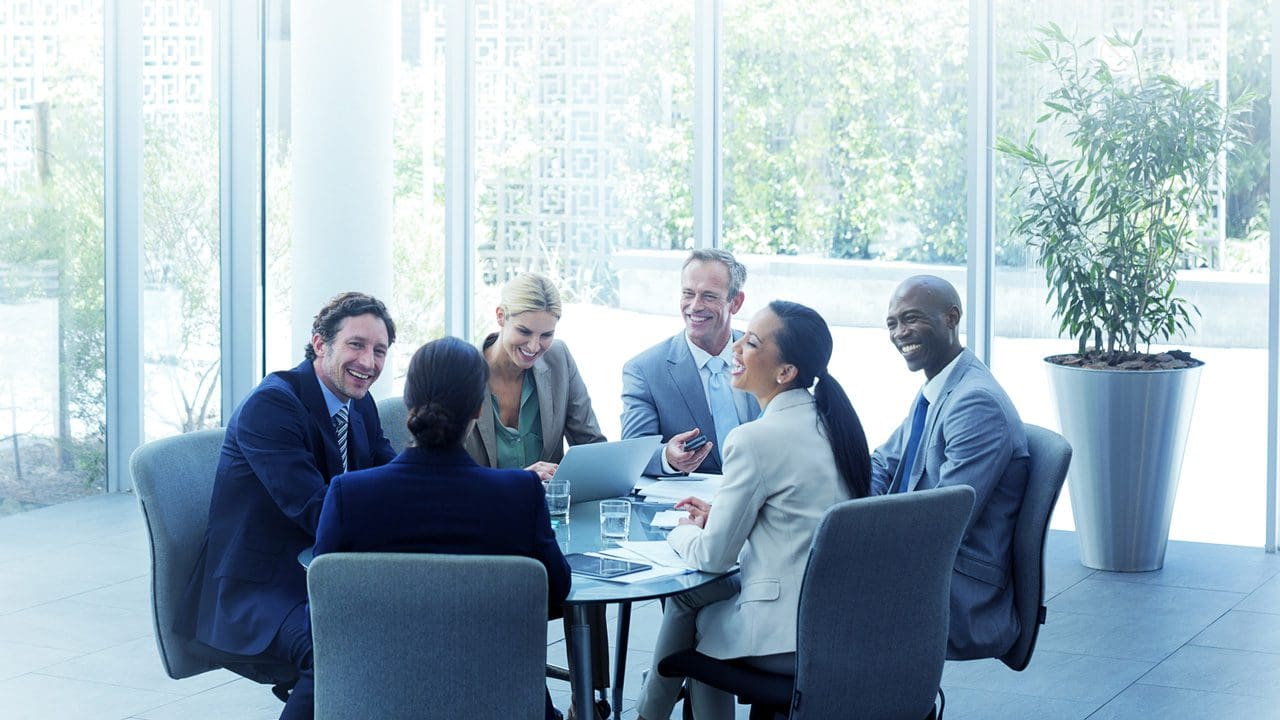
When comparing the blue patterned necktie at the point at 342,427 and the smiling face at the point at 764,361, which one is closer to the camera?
the smiling face at the point at 764,361

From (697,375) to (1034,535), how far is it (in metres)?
1.37

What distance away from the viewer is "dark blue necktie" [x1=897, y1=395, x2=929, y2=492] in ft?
13.5

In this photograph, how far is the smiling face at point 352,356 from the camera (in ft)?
A: 12.2

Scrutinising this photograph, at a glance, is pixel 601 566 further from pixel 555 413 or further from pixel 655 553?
pixel 555 413

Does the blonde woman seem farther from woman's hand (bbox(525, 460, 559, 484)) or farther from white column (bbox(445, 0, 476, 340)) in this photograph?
white column (bbox(445, 0, 476, 340))

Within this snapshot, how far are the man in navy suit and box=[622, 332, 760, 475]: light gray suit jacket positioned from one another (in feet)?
3.85

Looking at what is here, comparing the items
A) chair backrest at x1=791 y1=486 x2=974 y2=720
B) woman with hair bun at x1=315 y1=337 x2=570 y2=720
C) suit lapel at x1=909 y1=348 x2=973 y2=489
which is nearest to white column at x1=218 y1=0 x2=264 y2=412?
A: suit lapel at x1=909 y1=348 x2=973 y2=489

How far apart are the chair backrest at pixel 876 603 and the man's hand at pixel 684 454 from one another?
124cm

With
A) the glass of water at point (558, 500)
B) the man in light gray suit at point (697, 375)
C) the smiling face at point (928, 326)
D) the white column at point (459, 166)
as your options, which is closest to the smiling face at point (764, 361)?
the glass of water at point (558, 500)

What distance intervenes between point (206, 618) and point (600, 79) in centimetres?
464

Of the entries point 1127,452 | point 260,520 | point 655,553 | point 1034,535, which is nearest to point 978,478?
point 1034,535

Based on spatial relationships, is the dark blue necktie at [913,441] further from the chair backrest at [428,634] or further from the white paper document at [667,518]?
the chair backrest at [428,634]

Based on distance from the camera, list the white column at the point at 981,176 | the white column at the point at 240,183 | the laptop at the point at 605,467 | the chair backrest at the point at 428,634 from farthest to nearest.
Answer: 1. the white column at the point at 240,183
2. the white column at the point at 981,176
3. the laptop at the point at 605,467
4. the chair backrest at the point at 428,634

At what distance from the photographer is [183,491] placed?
144 inches
